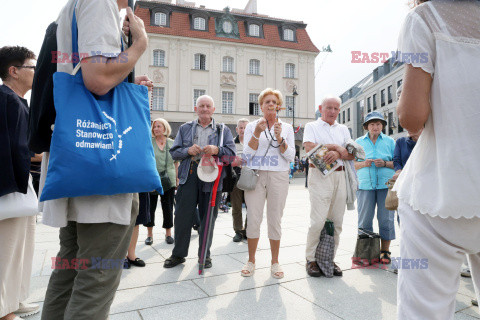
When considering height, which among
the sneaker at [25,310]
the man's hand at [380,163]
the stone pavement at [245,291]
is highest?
the man's hand at [380,163]

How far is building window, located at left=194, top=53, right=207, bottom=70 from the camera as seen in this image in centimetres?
2588

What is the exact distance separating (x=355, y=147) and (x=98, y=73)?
2.97m

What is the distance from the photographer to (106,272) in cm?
135

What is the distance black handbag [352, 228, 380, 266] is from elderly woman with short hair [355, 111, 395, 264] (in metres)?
0.19

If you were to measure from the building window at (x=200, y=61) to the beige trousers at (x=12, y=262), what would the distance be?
24998mm

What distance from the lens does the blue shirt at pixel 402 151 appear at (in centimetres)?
368

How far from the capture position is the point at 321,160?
348cm

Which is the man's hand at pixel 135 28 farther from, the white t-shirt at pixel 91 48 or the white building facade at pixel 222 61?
the white building facade at pixel 222 61

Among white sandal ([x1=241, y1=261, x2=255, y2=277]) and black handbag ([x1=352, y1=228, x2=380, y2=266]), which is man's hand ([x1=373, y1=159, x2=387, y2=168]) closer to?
black handbag ([x1=352, y1=228, x2=380, y2=266])

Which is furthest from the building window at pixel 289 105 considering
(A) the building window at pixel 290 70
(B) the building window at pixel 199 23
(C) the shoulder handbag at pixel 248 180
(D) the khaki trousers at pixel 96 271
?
(D) the khaki trousers at pixel 96 271

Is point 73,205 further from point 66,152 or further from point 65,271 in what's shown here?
point 65,271

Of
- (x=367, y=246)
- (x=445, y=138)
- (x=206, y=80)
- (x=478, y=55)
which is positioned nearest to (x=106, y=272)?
(x=445, y=138)

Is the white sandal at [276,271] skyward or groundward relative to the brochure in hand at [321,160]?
groundward

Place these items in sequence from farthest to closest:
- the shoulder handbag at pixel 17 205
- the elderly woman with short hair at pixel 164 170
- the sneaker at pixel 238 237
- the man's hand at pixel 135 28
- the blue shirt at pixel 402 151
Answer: the sneaker at pixel 238 237
the elderly woman with short hair at pixel 164 170
the blue shirt at pixel 402 151
the shoulder handbag at pixel 17 205
the man's hand at pixel 135 28
